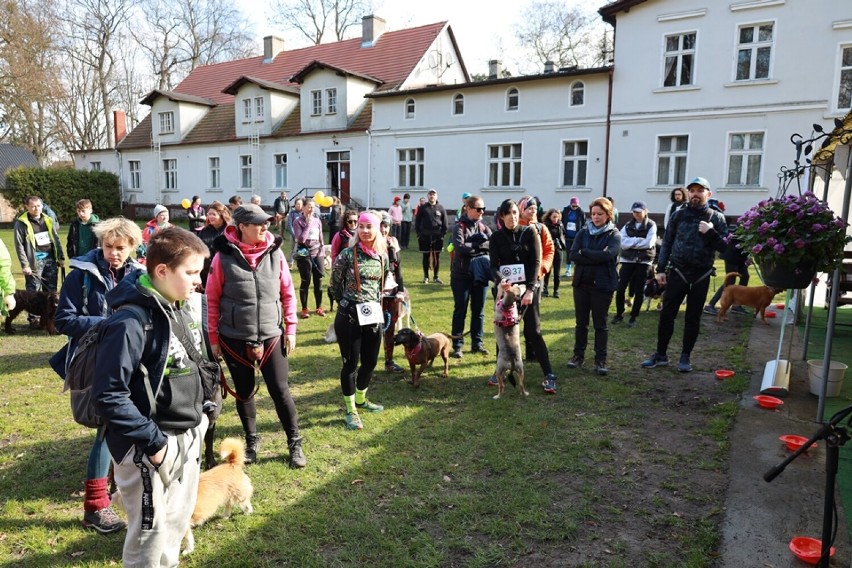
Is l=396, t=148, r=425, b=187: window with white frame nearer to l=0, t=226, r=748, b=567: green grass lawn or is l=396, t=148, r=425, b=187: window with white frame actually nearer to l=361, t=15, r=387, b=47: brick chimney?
l=361, t=15, r=387, b=47: brick chimney

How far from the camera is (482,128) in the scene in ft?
73.8

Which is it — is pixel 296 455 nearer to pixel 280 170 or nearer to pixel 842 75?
pixel 842 75

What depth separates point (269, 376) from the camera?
12.9 ft

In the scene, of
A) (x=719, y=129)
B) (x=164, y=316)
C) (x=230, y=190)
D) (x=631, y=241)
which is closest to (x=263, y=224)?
(x=164, y=316)

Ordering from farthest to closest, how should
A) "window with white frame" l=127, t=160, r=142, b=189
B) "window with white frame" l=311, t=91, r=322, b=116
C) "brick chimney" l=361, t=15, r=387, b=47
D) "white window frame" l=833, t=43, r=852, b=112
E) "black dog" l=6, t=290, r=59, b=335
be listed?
"window with white frame" l=127, t=160, r=142, b=189
"brick chimney" l=361, t=15, r=387, b=47
"window with white frame" l=311, t=91, r=322, b=116
"white window frame" l=833, t=43, r=852, b=112
"black dog" l=6, t=290, r=59, b=335

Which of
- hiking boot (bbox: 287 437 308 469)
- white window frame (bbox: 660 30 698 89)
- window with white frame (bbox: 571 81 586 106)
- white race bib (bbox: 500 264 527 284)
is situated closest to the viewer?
hiking boot (bbox: 287 437 308 469)

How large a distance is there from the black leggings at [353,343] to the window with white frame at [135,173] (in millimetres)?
33994

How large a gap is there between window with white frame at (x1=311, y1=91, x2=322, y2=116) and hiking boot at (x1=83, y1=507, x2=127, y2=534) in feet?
83.9

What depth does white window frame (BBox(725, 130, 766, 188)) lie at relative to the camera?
58.6 ft

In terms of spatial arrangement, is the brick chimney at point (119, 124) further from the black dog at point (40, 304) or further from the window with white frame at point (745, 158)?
the window with white frame at point (745, 158)

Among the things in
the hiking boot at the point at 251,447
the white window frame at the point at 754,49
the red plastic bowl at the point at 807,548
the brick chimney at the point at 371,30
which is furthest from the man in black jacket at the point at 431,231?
the brick chimney at the point at 371,30

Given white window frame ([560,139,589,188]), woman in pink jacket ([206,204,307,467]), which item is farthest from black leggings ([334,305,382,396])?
white window frame ([560,139,589,188])

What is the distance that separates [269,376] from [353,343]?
901mm

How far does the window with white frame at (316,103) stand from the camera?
87.9 ft
